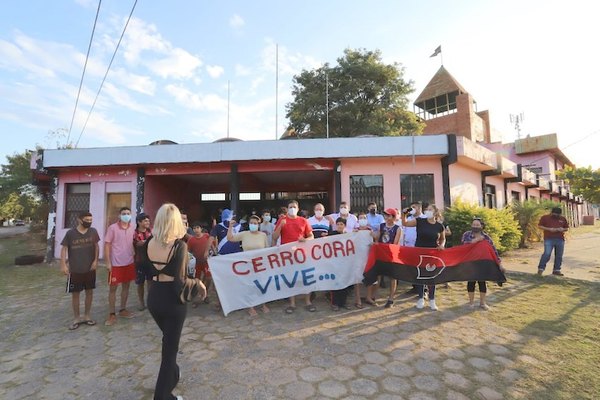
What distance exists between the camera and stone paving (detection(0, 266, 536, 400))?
2830mm

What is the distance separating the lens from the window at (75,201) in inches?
421

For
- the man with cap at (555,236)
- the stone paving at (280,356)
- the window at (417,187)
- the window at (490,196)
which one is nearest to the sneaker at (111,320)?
the stone paving at (280,356)

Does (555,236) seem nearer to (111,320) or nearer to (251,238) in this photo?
(251,238)

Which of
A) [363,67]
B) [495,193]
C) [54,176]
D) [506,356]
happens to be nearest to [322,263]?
[506,356]

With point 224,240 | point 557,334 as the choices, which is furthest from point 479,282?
point 224,240

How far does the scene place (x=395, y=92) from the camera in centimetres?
2255

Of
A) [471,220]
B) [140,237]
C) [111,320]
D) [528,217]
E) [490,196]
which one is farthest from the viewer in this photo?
[490,196]

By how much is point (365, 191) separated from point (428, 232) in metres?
4.71

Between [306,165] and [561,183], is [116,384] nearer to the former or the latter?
[306,165]

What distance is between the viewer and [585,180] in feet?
37.7

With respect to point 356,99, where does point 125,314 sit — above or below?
below

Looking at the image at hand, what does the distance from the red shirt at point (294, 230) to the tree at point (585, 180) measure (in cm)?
1219

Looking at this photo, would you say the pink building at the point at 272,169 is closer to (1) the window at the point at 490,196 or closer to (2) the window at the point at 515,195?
(1) the window at the point at 490,196

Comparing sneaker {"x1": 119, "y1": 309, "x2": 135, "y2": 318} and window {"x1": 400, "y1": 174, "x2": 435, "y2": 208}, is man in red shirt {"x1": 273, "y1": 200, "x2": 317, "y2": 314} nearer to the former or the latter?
sneaker {"x1": 119, "y1": 309, "x2": 135, "y2": 318}
